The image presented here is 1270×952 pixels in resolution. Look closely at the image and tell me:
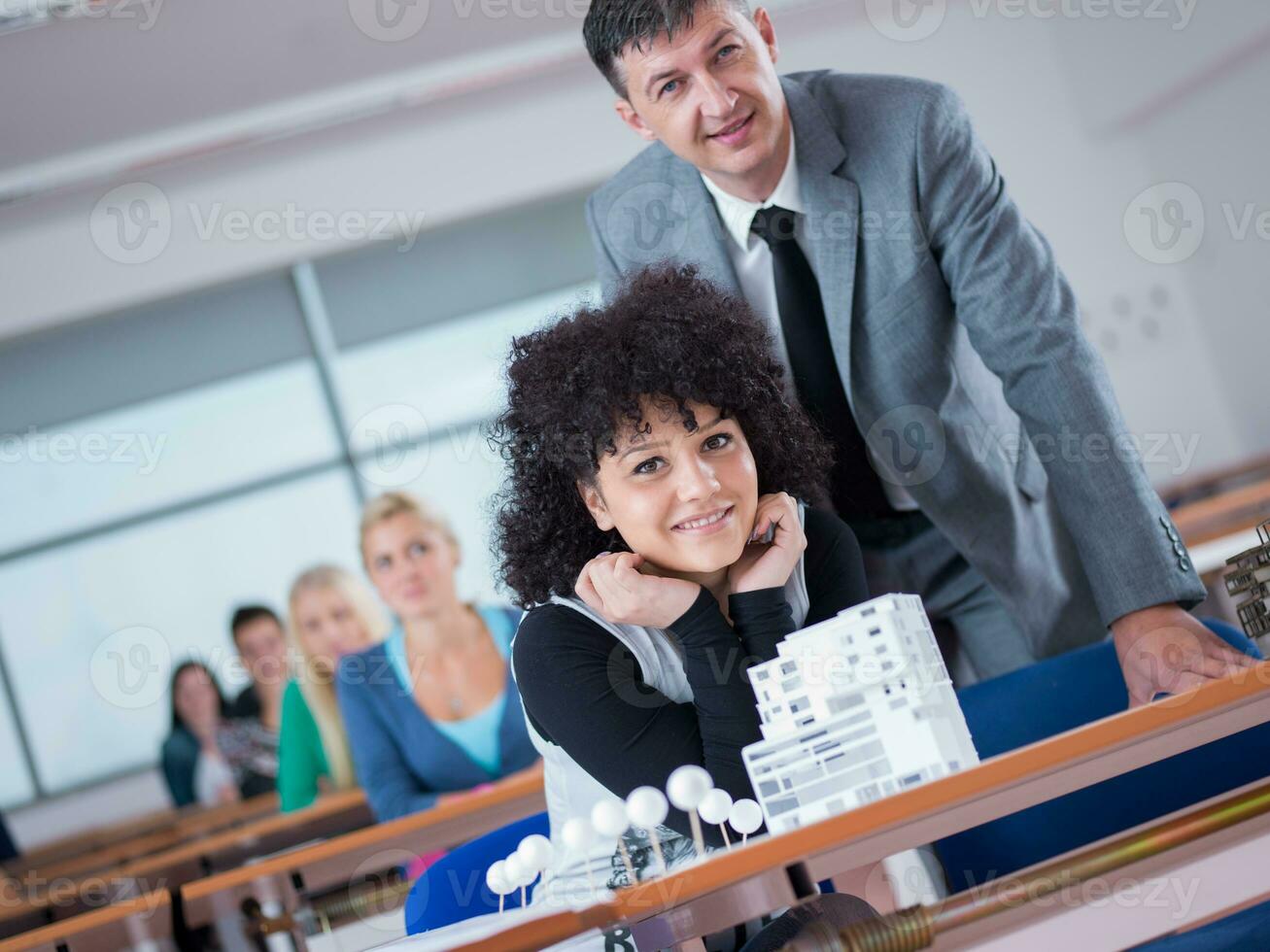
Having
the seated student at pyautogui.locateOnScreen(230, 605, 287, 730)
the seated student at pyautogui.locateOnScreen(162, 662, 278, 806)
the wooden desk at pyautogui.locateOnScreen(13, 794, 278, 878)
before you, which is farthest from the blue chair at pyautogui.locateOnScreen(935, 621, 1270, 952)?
the seated student at pyautogui.locateOnScreen(162, 662, 278, 806)

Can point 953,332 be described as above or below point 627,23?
below

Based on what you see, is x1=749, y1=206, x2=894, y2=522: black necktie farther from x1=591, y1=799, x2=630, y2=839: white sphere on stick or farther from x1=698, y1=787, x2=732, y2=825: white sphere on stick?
x1=591, y1=799, x2=630, y2=839: white sphere on stick

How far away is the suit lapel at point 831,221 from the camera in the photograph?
2.05 m

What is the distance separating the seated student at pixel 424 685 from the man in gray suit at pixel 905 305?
173 cm

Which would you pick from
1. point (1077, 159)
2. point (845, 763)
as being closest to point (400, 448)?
point (1077, 159)

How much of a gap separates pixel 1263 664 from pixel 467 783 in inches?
111

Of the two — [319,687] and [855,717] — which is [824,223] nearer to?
[855,717]

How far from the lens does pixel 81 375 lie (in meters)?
6.86

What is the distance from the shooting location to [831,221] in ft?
6.73

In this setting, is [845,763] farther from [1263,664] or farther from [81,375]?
[81,375]

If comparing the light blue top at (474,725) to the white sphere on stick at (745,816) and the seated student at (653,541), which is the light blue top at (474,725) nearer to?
the seated student at (653,541)

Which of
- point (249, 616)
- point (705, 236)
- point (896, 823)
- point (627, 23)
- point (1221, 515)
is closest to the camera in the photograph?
point (896, 823)

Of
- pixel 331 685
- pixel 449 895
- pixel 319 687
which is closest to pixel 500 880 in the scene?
pixel 449 895

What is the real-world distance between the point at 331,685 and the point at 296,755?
39 cm
